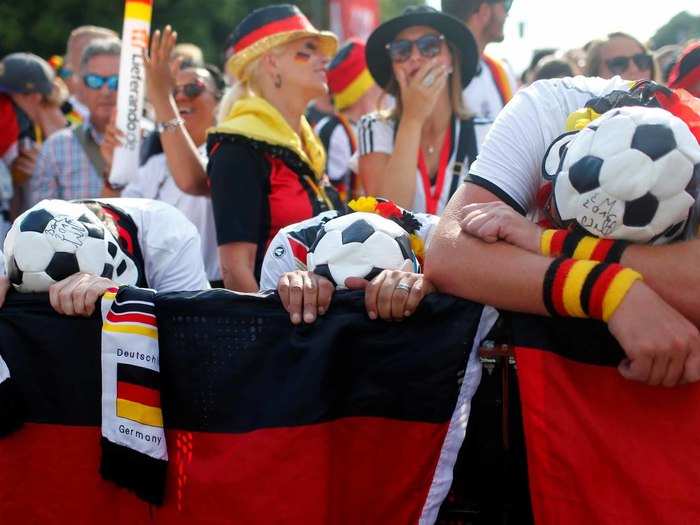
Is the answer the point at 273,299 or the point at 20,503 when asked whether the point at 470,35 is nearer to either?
the point at 273,299

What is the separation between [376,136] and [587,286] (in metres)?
2.41

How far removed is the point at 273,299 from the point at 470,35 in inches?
91.0

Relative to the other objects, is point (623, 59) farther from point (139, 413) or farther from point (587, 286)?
point (139, 413)

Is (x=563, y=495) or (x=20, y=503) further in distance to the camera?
(x=20, y=503)

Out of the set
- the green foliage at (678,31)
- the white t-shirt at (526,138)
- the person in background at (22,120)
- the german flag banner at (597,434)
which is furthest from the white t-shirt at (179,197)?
the green foliage at (678,31)

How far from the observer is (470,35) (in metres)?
4.35

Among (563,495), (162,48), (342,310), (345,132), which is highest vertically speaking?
(162,48)

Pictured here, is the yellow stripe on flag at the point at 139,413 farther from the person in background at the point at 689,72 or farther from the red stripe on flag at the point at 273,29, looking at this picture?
the person in background at the point at 689,72

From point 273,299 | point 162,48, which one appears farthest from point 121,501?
point 162,48

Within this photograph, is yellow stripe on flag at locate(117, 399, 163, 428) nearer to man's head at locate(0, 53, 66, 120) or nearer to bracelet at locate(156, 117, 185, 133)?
bracelet at locate(156, 117, 185, 133)

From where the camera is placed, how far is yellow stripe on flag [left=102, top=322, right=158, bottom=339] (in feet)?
8.42

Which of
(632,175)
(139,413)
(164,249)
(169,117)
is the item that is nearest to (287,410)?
(139,413)

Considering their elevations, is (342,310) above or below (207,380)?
above

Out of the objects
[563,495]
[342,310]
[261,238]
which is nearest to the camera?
[563,495]
